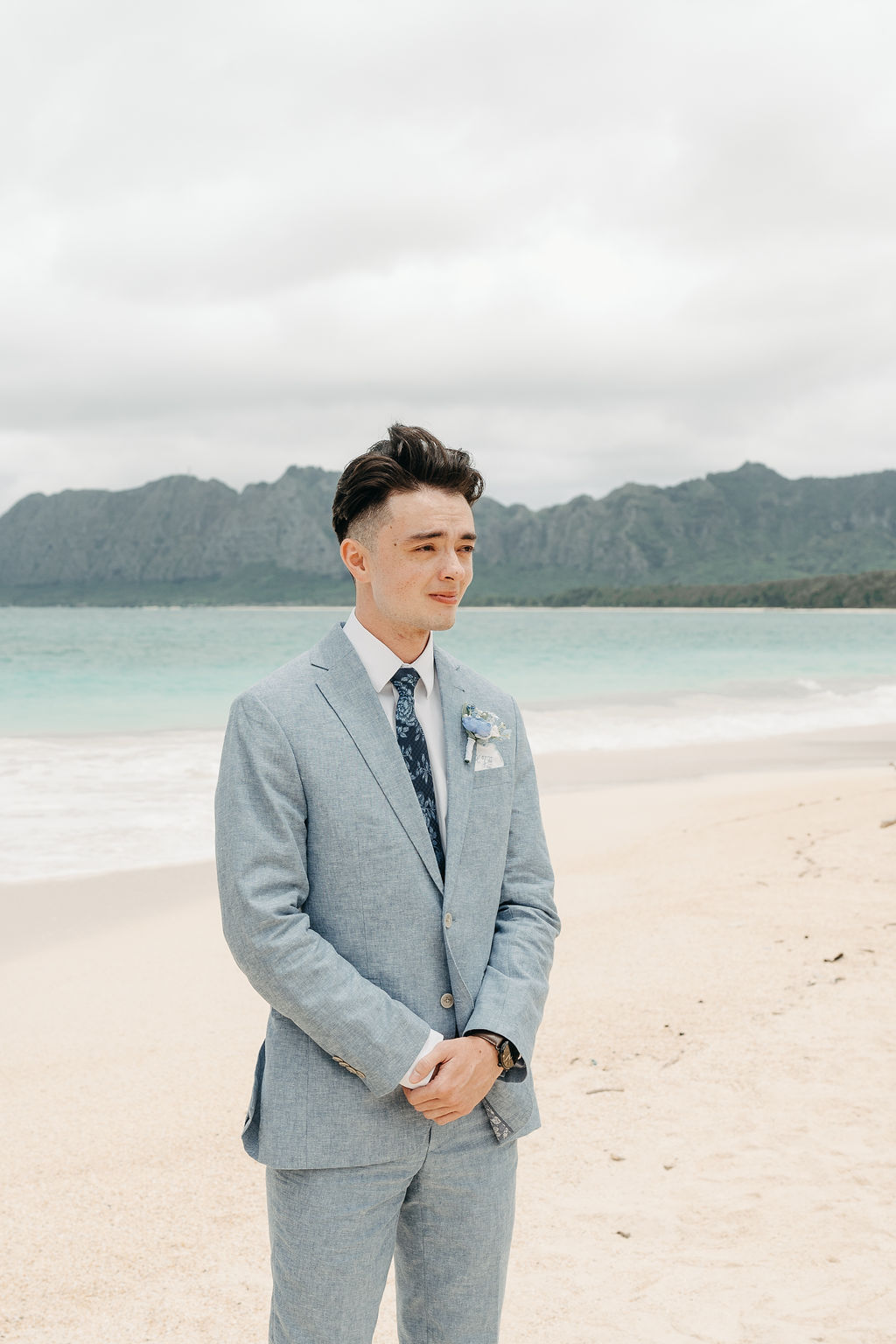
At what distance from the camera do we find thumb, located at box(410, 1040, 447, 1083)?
1763 mm

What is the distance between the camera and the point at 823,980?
517cm

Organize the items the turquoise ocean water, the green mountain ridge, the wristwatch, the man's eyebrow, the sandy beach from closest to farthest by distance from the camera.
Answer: the wristwatch < the man's eyebrow < the sandy beach < the turquoise ocean water < the green mountain ridge

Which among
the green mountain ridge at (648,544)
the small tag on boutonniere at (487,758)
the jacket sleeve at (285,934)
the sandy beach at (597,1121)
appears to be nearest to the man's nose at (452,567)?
the small tag on boutonniere at (487,758)

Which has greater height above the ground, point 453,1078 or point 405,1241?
point 453,1078

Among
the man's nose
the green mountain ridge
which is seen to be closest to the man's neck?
the man's nose

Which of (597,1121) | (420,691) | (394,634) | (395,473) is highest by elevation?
(395,473)

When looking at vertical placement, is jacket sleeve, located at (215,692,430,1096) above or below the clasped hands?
above

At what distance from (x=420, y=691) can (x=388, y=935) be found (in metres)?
0.51

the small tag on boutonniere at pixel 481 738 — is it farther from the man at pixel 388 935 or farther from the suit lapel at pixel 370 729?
the suit lapel at pixel 370 729

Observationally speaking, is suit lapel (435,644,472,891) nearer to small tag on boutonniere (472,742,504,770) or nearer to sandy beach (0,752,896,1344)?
small tag on boutonniere (472,742,504,770)

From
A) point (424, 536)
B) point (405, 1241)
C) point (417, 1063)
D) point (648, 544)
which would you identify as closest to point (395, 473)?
point (424, 536)

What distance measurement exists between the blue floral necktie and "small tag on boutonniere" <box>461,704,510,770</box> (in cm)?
9

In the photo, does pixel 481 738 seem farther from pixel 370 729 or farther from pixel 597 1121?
pixel 597 1121

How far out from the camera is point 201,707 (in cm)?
2286
